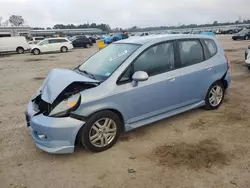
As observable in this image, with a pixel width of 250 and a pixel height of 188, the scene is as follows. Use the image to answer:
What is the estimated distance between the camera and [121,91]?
3.68 meters

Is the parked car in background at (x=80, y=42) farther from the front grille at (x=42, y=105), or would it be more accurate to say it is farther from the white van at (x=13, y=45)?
the front grille at (x=42, y=105)

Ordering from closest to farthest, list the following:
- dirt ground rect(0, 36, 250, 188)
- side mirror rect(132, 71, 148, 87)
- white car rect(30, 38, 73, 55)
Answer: dirt ground rect(0, 36, 250, 188) < side mirror rect(132, 71, 148, 87) < white car rect(30, 38, 73, 55)

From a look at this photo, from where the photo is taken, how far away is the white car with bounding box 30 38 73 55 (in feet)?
78.7

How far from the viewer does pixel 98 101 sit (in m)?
3.49

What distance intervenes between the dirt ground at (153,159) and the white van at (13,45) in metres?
23.4

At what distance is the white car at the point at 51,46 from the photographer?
78.7 feet

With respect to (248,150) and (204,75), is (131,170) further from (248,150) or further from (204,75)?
(204,75)

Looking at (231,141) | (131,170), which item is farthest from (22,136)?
(231,141)

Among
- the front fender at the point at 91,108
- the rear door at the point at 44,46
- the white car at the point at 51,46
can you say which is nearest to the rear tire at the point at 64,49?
the white car at the point at 51,46

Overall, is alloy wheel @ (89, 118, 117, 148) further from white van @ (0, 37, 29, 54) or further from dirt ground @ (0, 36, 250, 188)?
white van @ (0, 37, 29, 54)

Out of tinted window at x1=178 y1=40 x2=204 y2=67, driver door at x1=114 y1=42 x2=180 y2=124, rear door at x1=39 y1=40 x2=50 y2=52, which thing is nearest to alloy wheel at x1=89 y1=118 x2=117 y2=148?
driver door at x1=114 y1=42 x2=180 y2=124

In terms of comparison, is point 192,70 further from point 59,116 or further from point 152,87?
point 59,116

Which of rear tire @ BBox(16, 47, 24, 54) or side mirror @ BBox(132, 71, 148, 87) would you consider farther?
rear tire @ BBox(16, 47, 24, 54)

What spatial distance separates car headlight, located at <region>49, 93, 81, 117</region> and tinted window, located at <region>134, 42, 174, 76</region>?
3.49 ft
